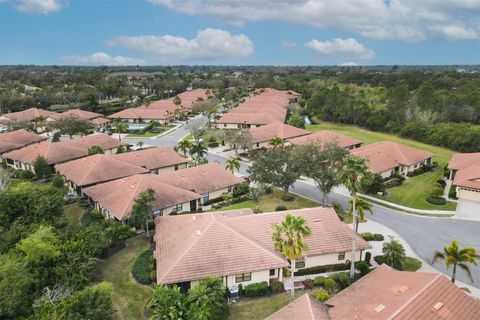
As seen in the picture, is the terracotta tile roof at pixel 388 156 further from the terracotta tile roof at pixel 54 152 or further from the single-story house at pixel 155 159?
the terracotta tile roof at pixel 54 152

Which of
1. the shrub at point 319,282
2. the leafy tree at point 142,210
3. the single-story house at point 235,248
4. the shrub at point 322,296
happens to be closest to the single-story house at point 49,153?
the leafy tree at point 142,210

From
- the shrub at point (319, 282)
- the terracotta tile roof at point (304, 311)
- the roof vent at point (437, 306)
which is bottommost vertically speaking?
the shrub at point (319, 282)

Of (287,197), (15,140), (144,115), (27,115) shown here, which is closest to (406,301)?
(287,197)

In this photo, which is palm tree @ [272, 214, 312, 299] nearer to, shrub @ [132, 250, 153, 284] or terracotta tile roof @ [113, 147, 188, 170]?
shrub @ [132, 250, 153, 284]

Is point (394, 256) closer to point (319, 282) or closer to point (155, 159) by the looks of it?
point (319, 282)

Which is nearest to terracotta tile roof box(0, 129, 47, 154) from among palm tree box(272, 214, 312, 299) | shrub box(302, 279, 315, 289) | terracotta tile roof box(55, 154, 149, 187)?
terracotta tile roof box(55, 154, 149, 187)

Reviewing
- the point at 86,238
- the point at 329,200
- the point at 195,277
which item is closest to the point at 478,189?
the point at 329,200

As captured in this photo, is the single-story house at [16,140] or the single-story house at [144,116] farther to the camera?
the single-story house at [144,116]
